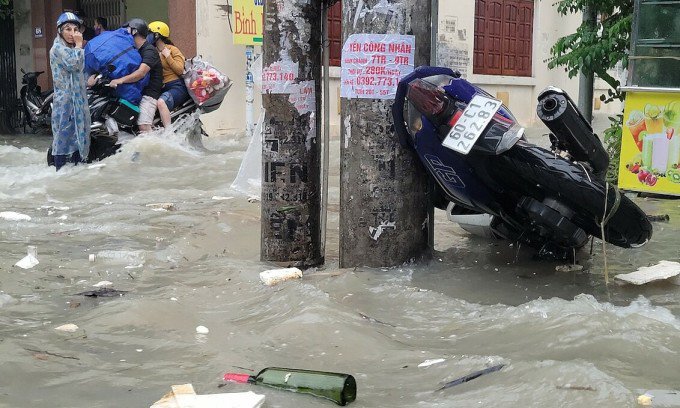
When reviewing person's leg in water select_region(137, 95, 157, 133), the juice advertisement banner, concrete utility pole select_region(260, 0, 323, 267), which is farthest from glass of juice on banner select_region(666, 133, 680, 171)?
person's leg in water select_region(137, 95, 157, 133)

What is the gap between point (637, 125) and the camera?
16.1ft

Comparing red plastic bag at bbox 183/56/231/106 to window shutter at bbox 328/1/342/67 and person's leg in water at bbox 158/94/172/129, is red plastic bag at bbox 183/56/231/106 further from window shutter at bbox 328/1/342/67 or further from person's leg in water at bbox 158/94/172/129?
window shutter at bbox 328/1/342/67

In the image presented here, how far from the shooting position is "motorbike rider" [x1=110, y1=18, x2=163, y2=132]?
9680mm

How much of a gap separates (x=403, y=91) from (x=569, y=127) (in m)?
0.85

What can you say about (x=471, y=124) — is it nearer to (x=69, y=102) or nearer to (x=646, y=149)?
(x=646, y=149)

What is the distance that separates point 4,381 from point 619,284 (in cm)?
300

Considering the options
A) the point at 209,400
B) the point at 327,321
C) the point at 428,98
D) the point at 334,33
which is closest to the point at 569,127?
the point at 428,98

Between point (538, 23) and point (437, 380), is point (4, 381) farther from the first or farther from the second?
point (538, 23)

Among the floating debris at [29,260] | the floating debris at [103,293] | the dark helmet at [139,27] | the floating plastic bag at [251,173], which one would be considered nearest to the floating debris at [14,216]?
the floating debris at [29,260]

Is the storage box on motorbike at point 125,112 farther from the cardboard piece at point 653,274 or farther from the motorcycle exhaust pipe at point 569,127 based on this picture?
the cardboard piece at point 653,274

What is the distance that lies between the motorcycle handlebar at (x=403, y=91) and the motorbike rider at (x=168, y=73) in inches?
239

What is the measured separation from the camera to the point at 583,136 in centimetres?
423

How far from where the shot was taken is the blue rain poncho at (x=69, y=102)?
337 inches

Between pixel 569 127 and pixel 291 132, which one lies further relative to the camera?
pixel 291 132
